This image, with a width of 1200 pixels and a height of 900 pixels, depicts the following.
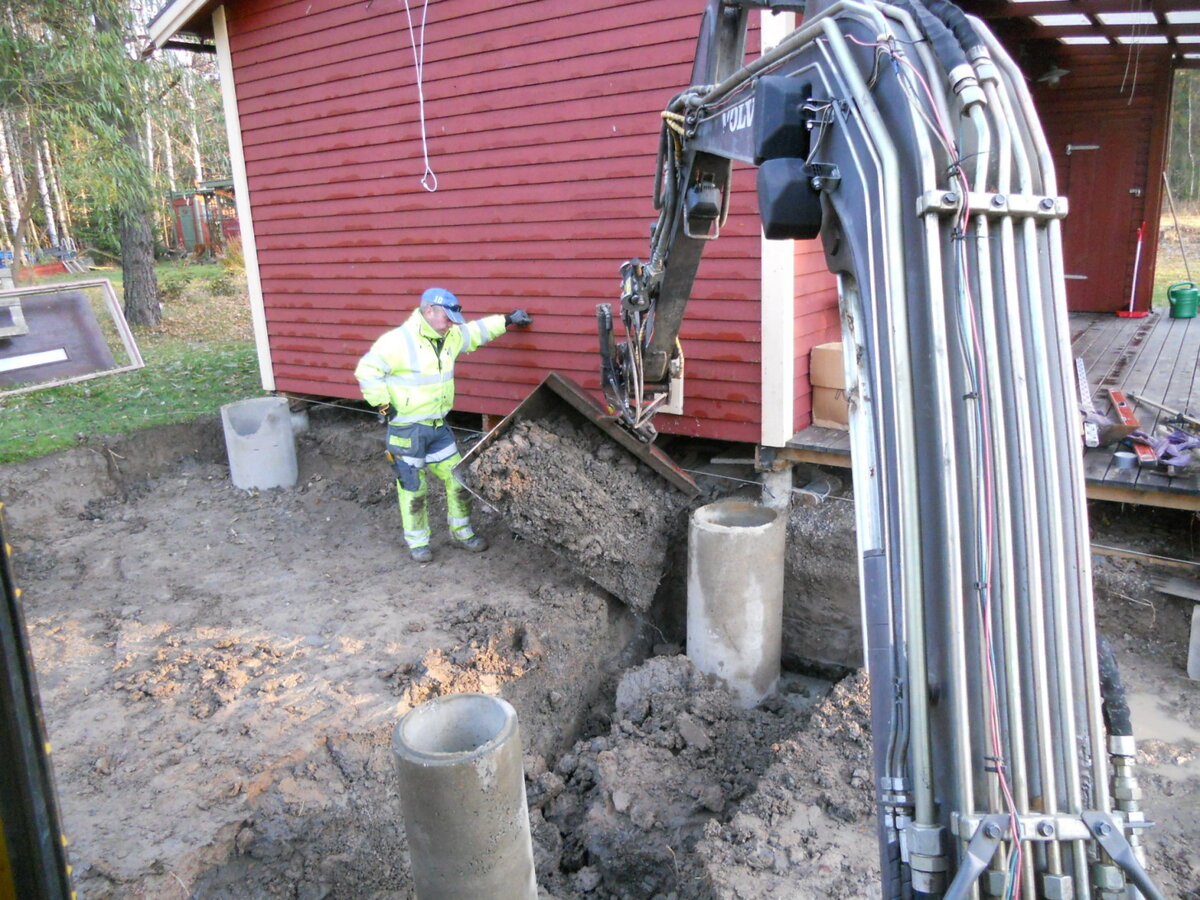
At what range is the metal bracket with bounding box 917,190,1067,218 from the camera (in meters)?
2.00

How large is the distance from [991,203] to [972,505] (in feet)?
2.33

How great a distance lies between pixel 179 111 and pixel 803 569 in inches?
606

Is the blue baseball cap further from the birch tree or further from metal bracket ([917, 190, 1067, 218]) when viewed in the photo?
the birch tree

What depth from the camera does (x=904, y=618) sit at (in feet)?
6.72

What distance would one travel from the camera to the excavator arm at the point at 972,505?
192 cm

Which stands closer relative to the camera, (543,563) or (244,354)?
(543,563)

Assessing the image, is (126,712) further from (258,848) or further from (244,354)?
(244,354)

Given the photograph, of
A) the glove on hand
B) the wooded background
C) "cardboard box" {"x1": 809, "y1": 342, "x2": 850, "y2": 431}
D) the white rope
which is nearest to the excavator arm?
"cardboard box" {"x1": 809, "y1": 342, "x2": 850, "y2": 431}

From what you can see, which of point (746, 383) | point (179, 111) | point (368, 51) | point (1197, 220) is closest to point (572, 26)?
point (368, 51)

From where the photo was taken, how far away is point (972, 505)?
2.01 m

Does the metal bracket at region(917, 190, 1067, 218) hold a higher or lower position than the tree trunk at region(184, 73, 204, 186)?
lower

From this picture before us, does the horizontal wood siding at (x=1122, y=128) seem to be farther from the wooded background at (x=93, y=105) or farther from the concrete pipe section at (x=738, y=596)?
the wooded background at (x=93, y=105)

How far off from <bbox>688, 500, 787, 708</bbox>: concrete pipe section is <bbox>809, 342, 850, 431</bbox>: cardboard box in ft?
3.13

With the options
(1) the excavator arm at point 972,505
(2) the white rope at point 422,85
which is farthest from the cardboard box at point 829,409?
(1) the excavator arm at point 972,505
